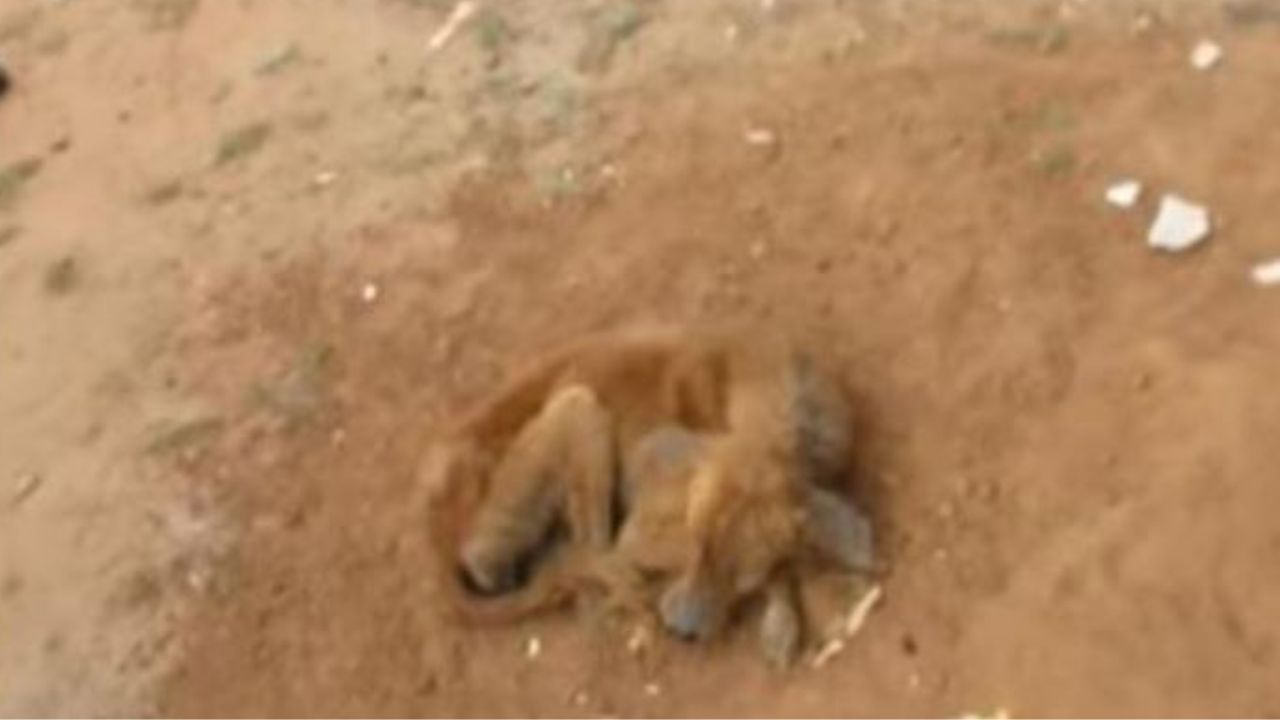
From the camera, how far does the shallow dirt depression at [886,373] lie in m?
4.31

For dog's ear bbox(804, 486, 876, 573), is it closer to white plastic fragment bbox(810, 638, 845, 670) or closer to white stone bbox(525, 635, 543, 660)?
white plastic fragment bbox(810, 638, 845, 670)

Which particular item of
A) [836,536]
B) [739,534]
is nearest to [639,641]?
[739,534]

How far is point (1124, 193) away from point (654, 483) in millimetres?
1159

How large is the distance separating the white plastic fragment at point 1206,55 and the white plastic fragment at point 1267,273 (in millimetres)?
599

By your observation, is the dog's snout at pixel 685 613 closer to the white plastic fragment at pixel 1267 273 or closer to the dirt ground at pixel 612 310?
the dirt ground at pixel 612 310

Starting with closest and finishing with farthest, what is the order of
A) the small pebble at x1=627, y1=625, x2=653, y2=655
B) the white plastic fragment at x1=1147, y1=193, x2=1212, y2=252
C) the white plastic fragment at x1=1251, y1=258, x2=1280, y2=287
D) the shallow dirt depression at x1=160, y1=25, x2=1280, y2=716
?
the shallow dirt depression at x1=160, y1=25, x2=1280, y2=716
the small pebble at x1=627, y1=625, x2=653, y2=655
the white plastic fragment at x1=1251, y1=258, x2=1280, y2=287
the white plastic fragment at x1=1147, y1=193, x2=1212, y2=252

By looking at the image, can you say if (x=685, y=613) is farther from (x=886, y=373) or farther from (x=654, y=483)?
(x=886, y=373)

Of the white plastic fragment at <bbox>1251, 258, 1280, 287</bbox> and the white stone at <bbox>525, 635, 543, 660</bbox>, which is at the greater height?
the white plastic fragment at <bbox>1251, 258, 1280, 287</bbox>

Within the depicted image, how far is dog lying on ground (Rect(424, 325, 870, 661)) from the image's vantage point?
4.34m

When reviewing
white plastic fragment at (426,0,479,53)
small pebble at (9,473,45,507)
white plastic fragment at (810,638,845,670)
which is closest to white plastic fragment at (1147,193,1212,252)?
white plastic fragment at (810,638,845,670)

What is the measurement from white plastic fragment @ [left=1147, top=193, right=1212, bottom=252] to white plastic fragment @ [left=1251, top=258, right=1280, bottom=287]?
0.13 m

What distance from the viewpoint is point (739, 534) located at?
4332 millimetres

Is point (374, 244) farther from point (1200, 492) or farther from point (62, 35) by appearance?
point (1200, 492)

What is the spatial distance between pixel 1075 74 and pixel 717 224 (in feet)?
2.64
